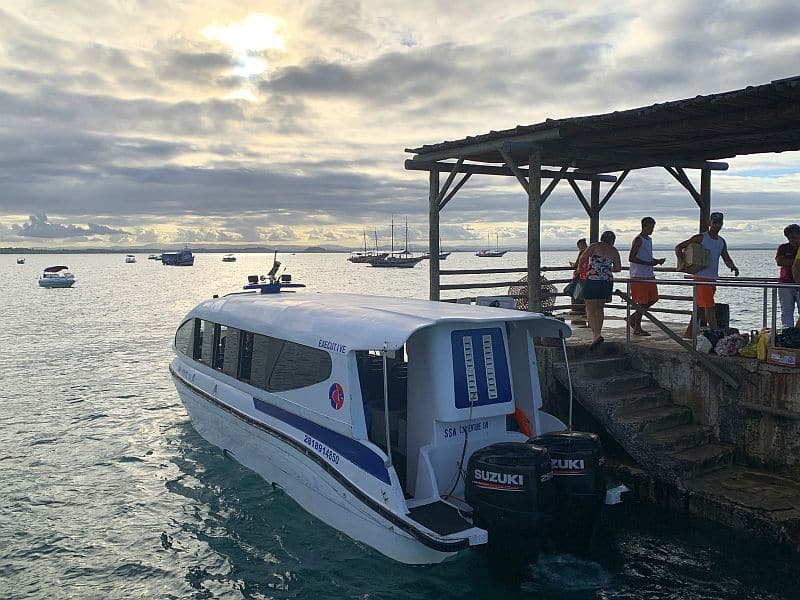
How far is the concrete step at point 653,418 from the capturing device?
8.46m

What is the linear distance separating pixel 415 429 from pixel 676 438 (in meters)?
3.83

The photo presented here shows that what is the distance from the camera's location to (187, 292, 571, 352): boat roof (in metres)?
6.41

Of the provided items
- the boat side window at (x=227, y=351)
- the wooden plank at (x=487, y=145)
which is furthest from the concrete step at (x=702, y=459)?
the boat side window at (x=227, y=351)

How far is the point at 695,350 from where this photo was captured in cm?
879

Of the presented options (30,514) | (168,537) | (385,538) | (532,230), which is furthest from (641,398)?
(30,514)

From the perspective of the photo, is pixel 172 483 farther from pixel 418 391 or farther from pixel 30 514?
pixel 418 391

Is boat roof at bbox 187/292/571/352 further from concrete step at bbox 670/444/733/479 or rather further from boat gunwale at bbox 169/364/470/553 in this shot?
concrete step at bbox 670/444/733/479

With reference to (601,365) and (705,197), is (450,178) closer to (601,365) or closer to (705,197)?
(601,365)

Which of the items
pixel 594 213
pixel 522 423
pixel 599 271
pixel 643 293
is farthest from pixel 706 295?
pixel 594 213

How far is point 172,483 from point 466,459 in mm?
5406

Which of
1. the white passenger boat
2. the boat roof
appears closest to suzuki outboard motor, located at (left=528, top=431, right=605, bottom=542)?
the white passenger boat

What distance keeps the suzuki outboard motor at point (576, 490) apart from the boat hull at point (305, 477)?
3.90 feet

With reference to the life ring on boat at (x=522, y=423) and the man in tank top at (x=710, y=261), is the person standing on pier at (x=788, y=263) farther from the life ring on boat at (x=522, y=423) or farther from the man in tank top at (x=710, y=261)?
the life ring on boat at (x=522, y=423)

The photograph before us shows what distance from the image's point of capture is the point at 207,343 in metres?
10.2
